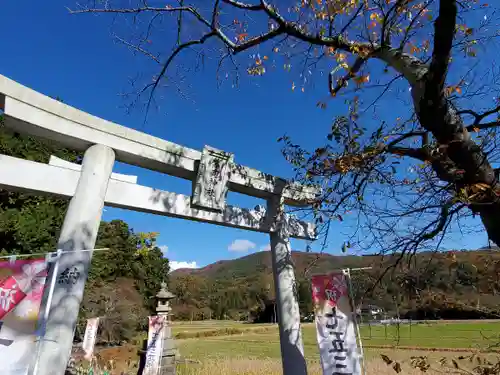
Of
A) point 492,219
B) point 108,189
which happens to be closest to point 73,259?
point 108,189

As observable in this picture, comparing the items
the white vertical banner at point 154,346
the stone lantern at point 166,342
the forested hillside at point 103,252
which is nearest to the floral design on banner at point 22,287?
the forested hillside at point 103,252

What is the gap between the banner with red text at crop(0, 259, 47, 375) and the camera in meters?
2.64

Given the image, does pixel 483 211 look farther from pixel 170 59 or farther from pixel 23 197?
pixel 23 197

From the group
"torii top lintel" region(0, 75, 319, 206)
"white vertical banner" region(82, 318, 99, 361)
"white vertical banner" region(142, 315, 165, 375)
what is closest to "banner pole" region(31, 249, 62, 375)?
"torii top lintel" region(0, 75, 319, 206)

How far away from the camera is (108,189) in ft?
11.3

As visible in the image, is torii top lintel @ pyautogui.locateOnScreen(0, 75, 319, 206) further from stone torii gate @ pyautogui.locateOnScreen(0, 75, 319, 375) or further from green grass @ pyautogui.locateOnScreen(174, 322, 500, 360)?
green grass @ pyautogui.locateOnScreen(174, 322, 500, 360)

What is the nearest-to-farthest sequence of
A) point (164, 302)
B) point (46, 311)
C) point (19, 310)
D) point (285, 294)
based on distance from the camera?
point (46, 311), point (19, 310), point (285, 294), point (164, 302)

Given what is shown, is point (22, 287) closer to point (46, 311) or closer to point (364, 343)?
point (46, 311)

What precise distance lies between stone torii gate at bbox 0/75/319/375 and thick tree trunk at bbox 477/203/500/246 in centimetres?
228

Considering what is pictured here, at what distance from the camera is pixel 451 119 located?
288 cm

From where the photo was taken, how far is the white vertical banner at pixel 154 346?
28.2 feet

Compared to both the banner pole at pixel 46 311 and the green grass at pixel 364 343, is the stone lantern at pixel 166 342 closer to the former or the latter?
the green grass at pixel 364 343

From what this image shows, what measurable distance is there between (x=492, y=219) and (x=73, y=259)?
3.53 meters

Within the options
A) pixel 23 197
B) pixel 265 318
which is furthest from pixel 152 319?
pixel 265 318
